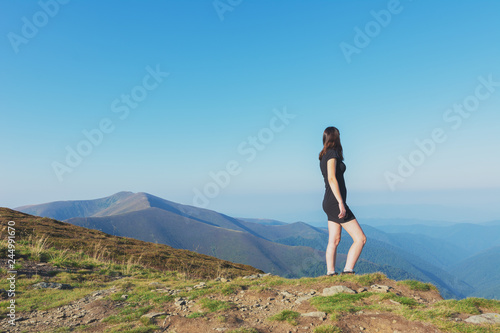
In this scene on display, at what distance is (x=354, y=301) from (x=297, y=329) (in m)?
2.26

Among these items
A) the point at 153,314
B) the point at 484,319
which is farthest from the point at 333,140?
the point at 153,314

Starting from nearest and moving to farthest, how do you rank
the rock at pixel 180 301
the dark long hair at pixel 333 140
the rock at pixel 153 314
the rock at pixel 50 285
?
1. the rock at pixel 153 314
2. the dark long hair at pixel 333 140
3. the rock at pixel 180 301
4. the rock at pixel 50 285

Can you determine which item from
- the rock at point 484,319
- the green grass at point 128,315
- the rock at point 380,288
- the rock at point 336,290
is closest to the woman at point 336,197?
the rock at point 336,290

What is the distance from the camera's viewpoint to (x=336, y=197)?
7898 millimetres

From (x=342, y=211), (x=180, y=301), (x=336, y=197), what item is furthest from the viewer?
(x=180, y=301)

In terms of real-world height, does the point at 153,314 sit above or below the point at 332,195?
below

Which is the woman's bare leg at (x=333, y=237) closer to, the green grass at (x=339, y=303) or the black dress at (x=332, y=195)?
the black dress at (x=332, y=195)

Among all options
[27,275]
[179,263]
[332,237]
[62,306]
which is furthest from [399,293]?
[179,263]

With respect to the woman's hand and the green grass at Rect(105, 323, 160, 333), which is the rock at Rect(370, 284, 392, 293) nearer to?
the woman's hand

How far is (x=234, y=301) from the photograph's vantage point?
8.35m

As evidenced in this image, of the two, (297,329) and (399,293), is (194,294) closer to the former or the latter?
(297,329)

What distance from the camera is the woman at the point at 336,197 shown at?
7.89 metres

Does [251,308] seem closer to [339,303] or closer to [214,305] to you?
[214,305]

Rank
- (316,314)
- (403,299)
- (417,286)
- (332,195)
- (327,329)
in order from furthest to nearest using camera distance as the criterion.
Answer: (417,286), (332,195), (403,299), (316,314), (327,329)
